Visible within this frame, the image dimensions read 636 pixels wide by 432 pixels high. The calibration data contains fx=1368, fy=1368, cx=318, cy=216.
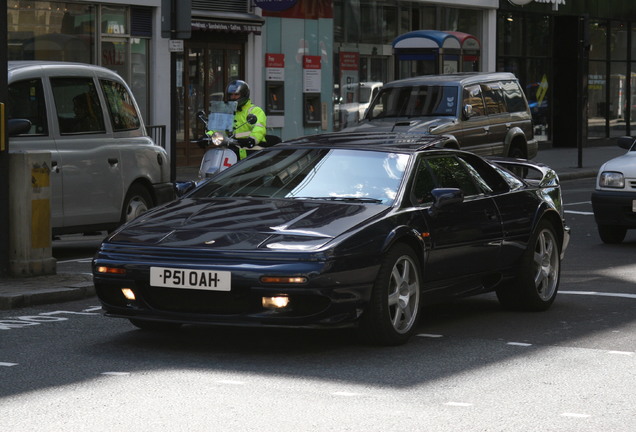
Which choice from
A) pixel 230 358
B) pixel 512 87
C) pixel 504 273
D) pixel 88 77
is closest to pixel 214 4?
pixel 512 87

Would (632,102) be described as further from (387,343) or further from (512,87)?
(387,343)

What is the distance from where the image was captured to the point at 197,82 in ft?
87.0

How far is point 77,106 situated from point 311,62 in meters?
15.9

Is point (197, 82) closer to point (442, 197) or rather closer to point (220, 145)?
point (220, 145)

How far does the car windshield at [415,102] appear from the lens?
2150 cm

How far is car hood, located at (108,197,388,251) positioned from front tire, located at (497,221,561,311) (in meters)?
1.80

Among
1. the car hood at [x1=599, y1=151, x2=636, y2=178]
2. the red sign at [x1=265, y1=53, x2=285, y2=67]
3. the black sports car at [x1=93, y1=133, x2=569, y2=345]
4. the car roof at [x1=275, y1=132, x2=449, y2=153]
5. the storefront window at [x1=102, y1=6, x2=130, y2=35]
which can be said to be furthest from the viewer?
the red sign at [x1=265, y1=53, x2=285, y2=67]

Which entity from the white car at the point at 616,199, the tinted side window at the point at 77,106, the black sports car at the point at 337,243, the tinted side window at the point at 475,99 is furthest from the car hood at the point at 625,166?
the tinted side window at the point at 475,99

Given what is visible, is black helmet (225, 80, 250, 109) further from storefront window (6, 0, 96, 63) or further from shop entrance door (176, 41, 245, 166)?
shop entrance door (176, 41, 245, 166)

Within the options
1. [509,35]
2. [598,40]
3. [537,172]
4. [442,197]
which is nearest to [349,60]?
[509,35]

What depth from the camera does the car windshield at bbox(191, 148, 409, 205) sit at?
8781 millimetres

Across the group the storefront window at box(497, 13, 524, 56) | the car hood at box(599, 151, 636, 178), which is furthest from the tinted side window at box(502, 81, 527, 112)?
the storefront window at box(497, 13, 524, 56)

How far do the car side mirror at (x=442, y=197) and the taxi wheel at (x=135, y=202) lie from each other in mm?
5623

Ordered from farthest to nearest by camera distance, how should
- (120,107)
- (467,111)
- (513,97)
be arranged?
1. (513,97)
2. (467,111)
3. (120,107)
